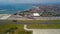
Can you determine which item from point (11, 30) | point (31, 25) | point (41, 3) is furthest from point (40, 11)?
point (11, 30)

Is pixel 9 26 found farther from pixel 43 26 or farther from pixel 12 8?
pixel 43 26

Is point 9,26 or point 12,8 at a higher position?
point 12,8

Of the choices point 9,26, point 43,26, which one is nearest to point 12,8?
point 9,26

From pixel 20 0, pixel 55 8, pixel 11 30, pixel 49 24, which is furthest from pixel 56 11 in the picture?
pixel 11 30

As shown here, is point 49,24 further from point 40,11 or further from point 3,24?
point 3,24

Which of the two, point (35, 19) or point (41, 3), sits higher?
point (41, 3)

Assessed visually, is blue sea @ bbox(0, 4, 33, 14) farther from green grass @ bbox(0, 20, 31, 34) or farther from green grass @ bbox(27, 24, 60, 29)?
green grass @ bbox(27, 24, 60, 29)

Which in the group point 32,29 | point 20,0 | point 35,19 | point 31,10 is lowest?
point 32,29

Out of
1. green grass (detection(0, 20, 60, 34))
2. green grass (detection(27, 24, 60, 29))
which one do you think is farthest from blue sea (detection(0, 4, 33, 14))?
green grass (detection(27, 24, 60, 29))

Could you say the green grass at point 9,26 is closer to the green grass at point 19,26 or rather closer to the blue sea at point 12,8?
the green grass at point 19,26
